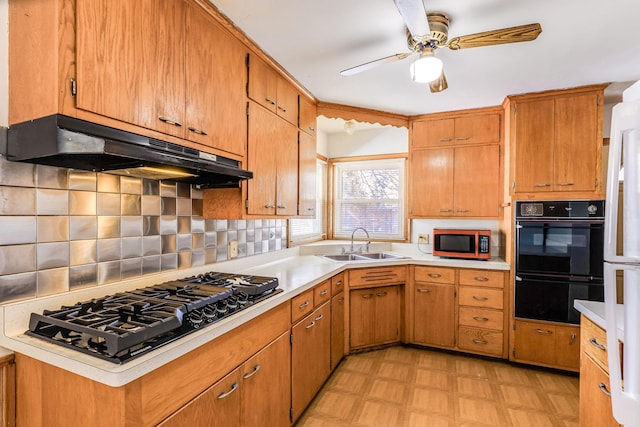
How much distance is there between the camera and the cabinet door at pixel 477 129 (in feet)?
10.0

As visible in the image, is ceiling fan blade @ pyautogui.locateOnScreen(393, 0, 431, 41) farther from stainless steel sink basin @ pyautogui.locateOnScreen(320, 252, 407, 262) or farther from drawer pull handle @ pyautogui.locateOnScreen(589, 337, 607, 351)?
stainless steel sink basin @ pyautogui.locateOnScreen(320, 252, 407, 262)

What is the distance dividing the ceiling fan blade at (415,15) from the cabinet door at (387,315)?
7.18 feet

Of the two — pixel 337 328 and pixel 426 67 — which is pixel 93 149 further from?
pixel 337 328

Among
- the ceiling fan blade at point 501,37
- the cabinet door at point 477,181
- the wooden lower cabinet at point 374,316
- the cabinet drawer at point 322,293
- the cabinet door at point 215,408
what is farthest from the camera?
the cabinet door at point 477,181

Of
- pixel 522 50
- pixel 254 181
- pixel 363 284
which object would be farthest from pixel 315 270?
pixel 522 50

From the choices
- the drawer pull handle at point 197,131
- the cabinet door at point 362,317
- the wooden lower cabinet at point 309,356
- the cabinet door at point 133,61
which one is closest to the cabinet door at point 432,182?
the cabinet door at point 362,317

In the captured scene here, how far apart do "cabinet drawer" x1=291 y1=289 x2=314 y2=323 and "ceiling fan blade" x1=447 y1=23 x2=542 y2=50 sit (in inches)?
65.3

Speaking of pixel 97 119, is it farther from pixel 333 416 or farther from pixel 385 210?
pixel 385 210

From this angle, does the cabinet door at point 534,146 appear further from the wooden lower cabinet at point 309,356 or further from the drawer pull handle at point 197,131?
the drawer pull handle at point 197,131

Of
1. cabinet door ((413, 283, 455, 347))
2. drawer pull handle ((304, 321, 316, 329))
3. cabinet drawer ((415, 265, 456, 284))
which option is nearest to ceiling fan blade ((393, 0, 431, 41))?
drawer pull handle ((304, 321, 316, 329))

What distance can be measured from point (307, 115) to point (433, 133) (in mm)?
1372

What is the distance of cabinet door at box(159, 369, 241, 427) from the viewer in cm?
109

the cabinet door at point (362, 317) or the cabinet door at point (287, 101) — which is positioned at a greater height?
the cabinet door at point (287, 101)

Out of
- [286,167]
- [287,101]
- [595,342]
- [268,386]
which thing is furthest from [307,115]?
[595,342]
